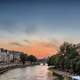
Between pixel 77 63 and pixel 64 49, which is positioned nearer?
pixel 77 63

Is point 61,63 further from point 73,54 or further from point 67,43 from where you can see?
point 67,43

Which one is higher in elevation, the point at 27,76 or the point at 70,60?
the point at 70,60

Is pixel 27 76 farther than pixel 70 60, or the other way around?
pixel 27 76

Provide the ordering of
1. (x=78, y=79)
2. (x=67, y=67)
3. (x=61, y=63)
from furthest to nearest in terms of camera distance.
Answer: (x=61, y=63), (x=67, y=67), (x=78, y=79)

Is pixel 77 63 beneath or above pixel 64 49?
beneath

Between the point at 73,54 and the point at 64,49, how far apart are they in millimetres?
37691

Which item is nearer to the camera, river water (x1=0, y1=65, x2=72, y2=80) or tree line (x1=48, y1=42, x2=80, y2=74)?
tree line (x1=48, y1=42, x2=80, y2=74)

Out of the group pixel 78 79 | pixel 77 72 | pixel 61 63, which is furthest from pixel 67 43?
pixel 78 79

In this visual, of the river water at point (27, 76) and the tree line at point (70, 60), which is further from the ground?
the tree line at point (70, 60)

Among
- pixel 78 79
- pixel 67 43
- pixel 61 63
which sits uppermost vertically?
pixel 67 43

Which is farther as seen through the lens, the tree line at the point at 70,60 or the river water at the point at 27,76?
the river water at the point at 27,76

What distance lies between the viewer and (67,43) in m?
138

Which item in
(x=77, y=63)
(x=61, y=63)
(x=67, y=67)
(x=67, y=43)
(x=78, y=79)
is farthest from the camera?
(x=67, y=43)

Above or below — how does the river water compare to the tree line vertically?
below
